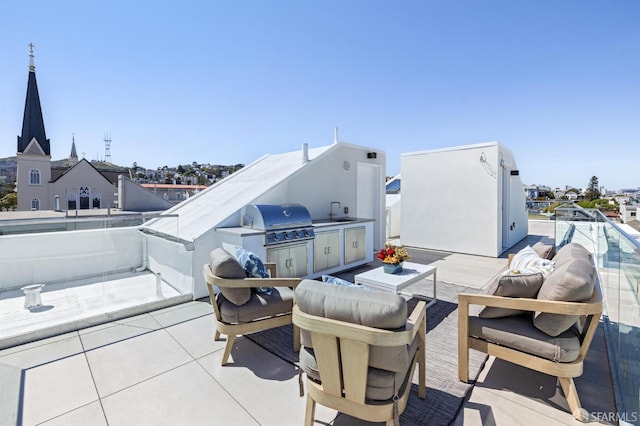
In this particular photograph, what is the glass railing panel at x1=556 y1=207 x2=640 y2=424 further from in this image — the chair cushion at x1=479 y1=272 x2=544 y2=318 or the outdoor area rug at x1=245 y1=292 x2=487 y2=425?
the outdoor area rug at x1=245 y1=292 x2=487 y2=425

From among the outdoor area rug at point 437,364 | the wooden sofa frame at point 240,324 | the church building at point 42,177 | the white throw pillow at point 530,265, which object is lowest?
the outdoor area rug at point 437,364

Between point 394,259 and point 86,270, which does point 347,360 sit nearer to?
point 394,259

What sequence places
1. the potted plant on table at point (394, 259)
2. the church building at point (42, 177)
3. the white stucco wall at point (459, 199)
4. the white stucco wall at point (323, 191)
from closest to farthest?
1. the potted plant on table at point (394, 259)
2. the white stucco wall at point (323, 191)
3. the white stucco wall at point (459, 199)
4. the church building at point (42, 177)

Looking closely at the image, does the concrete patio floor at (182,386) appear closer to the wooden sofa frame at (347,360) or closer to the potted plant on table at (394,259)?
the wooden sofa frame at (347,360)

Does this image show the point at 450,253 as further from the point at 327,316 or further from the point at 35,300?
the point at 35,300

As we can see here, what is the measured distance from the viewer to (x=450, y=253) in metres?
8.10

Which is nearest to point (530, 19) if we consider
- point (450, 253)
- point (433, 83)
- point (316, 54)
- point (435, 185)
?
point (433, 83)

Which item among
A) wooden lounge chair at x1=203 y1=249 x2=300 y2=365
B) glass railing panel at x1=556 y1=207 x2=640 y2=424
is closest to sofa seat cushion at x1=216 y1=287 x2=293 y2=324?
wooden lounge chair at x1=203 y1=249 x2=300 y2=365

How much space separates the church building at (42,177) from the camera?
31547 mm

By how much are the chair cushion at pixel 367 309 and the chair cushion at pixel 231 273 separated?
3.91 feet

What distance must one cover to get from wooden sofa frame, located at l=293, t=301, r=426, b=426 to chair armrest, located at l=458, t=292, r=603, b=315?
1.04m

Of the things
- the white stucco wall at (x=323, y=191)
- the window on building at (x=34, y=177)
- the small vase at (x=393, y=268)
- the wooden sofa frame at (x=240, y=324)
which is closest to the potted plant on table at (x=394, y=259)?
the small vase at (x=393, y=268)

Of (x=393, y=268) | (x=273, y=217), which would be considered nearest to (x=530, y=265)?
(x=393, y=268)

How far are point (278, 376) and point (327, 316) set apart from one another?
134 cm
